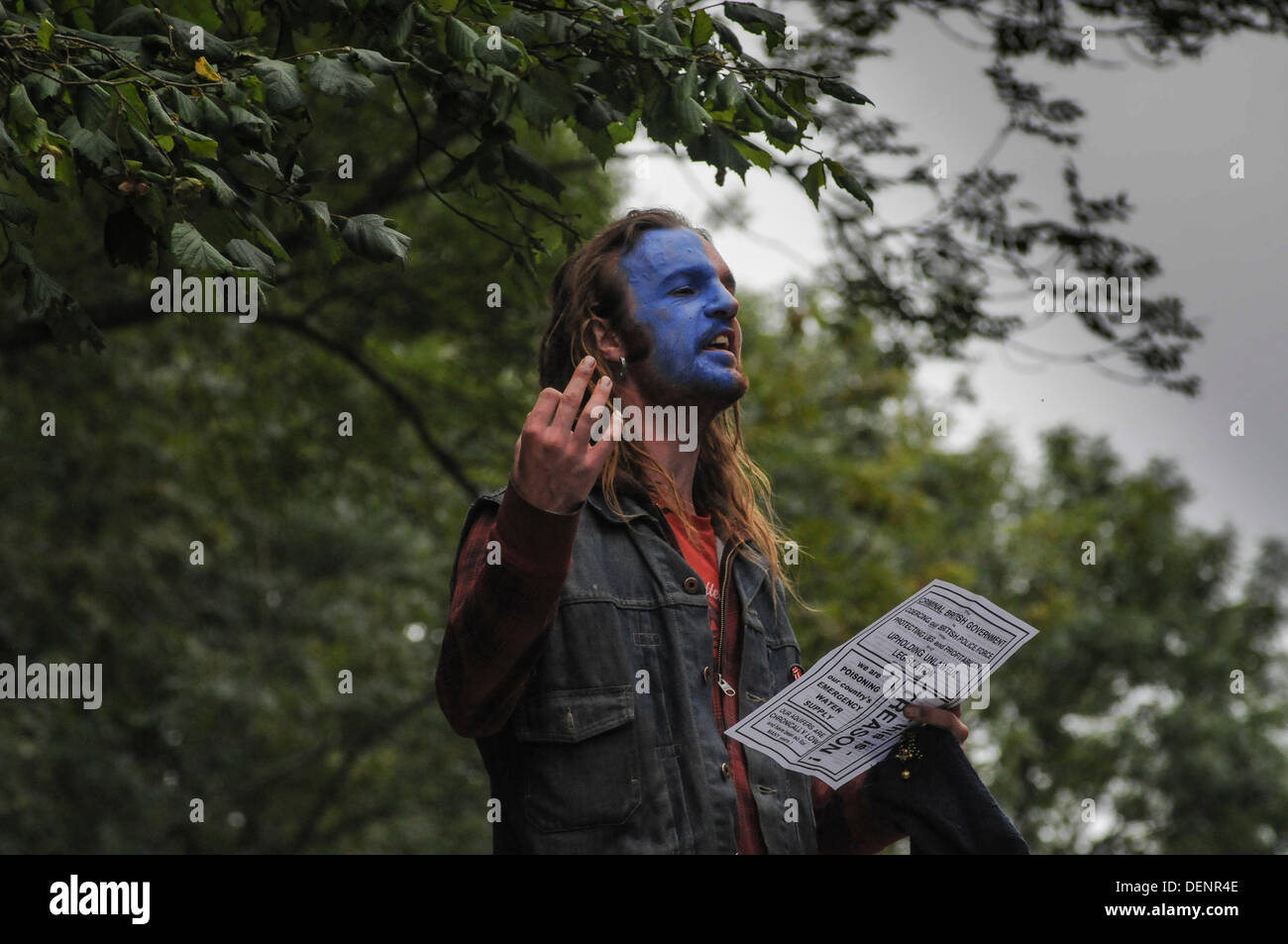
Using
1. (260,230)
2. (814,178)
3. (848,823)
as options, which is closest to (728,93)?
(814,178)

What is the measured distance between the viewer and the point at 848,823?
3.64m

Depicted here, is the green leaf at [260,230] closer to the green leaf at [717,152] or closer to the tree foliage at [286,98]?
the tree foliage at [286,98]

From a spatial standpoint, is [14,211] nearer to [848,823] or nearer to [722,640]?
[722,640]

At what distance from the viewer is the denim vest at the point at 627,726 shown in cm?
314

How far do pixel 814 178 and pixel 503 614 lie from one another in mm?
1810

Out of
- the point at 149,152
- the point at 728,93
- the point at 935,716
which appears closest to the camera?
the point at 935,716

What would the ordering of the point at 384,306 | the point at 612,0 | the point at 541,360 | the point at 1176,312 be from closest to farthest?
the point at 541,360, the point at 612,0, the point at 1176,312, the point at 384,306

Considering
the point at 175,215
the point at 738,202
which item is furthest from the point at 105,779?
the point at 175,215

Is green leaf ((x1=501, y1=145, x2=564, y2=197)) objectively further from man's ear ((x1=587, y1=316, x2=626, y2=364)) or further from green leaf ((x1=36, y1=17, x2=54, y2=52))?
green leaf ((x1=36, y1=17, x2=54, y2=52))

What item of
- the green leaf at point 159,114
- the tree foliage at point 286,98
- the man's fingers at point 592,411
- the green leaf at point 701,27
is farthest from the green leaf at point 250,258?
the green leaf at point 701,27

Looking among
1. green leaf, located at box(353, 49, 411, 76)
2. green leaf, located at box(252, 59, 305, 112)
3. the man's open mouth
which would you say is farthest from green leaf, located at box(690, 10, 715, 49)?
green leaf, located at box(252, 59, 305, 112)
